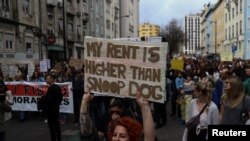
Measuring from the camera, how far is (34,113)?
55.8ft

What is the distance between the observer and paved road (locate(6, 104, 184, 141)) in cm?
1193

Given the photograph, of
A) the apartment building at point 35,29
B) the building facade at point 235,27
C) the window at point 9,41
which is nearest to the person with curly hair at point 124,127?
the apartment building at point 35,29

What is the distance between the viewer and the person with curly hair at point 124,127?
12.2ft

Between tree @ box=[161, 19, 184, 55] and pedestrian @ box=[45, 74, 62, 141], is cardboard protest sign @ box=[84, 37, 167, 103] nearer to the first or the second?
pedestrian @ box=[45, 74, 62, 141]

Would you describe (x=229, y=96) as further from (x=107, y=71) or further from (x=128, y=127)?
(x=128, y=127)

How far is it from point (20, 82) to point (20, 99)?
1.91 feet

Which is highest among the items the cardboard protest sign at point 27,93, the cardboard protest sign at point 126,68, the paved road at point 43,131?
the cardboard protest sign at point 126,68

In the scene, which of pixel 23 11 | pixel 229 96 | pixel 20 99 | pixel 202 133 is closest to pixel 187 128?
pixel 202 133

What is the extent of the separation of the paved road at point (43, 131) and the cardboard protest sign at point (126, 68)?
544 cm

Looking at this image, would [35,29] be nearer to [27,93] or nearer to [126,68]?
[27,93]

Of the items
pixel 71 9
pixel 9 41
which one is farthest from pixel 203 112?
pixel 71 9

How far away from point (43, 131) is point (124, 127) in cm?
985

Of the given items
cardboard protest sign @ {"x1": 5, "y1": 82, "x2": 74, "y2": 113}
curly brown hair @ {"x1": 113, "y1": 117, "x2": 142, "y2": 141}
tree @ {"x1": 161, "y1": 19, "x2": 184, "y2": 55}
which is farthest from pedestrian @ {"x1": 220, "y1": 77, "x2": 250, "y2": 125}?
A: tree @ {"x1": 161, "y1": 19, "x2": 184, "y2": 55}

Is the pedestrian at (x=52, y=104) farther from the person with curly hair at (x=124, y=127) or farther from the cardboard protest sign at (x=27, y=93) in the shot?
the cardboard protest sign at (x=27, y=93)
